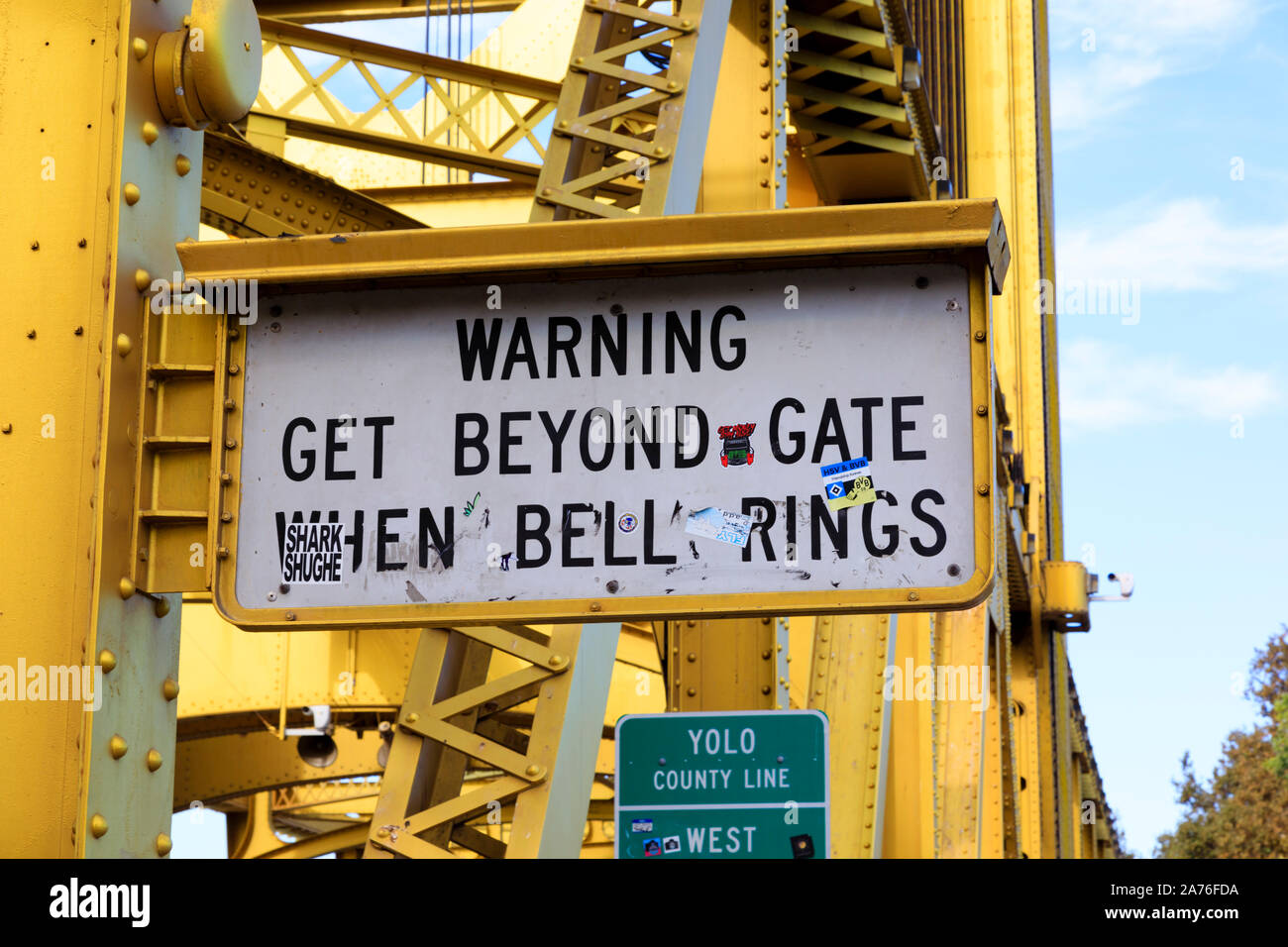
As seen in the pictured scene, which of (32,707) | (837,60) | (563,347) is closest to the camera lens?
(32,707)

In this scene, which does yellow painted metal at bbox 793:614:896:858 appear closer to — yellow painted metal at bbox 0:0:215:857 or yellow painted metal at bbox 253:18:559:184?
yellow painted metal at bbox 253:18:559:184

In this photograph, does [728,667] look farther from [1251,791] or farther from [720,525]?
[1251,791]

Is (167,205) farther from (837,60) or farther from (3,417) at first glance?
(837,60)

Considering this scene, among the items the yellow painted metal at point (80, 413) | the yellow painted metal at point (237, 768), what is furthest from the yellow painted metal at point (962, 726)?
the yellow painted metal at point (80, 413)

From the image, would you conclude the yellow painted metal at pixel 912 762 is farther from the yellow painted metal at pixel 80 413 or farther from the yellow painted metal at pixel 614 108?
the yellow painted metal at pixel 80 413

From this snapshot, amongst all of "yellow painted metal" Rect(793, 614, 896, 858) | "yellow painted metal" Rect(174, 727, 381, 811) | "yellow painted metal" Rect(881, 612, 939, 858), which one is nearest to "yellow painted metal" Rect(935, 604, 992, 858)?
"yellow painted metal" Rect(881, 612, 939, 858)

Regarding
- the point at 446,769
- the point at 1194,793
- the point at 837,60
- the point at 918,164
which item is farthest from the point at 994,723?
the point at 1194,793
